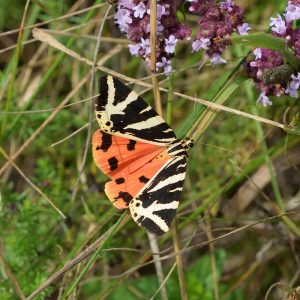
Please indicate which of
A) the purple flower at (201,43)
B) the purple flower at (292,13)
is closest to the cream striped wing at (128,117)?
the purple flower at (201,43)

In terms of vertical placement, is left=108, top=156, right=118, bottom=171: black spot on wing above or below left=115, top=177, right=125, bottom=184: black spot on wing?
above

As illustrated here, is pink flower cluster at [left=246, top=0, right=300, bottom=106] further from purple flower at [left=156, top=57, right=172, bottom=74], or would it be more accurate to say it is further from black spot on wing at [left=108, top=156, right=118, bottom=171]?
black spot on wing at [left=108, top=156, right=118, bottom=171]

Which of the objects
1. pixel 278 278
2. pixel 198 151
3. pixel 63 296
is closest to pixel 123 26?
pixel 63 296

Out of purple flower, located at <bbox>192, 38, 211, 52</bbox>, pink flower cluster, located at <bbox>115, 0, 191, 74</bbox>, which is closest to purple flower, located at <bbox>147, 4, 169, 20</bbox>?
pink flower cluster, located at <bbox>115, 0, 191, 74</bbox>

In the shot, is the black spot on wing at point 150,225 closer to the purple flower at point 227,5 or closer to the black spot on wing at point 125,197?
the black spot on wing at point 125,197

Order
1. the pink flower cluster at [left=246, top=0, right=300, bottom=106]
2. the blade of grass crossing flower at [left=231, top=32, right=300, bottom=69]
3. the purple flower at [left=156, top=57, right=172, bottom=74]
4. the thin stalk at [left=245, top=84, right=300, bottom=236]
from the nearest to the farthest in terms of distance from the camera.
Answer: the blade of grass crossing flower at [left=231, top=32, right=300, bottom=69]
the pink flower cluster at [left=246, top=0, right=300, bottom=106]
the purple flower at [left=156, top=57, right=172, bottom=74]
the thin stalk at [left=245, top=84, right=300, bottom=236]

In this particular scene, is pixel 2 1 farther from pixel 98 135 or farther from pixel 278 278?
pixel 278 278
